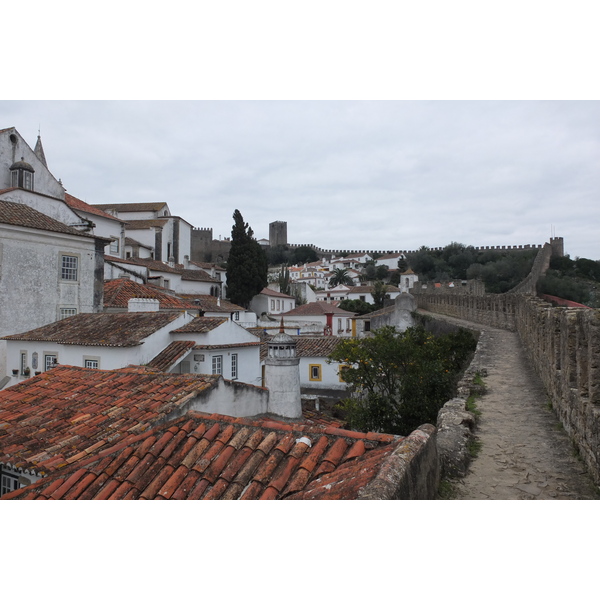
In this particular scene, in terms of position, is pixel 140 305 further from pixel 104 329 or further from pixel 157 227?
pixel 157 227

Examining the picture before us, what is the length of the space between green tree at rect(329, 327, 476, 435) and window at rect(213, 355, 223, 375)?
12.2 feet

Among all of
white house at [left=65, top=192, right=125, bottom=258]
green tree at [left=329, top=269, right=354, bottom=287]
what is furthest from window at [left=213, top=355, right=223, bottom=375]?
green tree at [left=329, top=269, right=354, bottom=287]

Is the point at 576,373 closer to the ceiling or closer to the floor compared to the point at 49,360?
closer to the ceiling

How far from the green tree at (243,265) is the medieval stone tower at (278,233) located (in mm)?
68129

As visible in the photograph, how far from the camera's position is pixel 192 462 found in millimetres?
4445

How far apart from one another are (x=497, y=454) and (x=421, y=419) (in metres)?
5.66

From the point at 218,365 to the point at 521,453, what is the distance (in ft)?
32.5

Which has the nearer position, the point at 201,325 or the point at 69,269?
the point at 201,325

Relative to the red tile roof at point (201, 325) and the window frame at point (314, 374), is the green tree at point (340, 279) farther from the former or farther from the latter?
the red tile roof at point (201, 325)

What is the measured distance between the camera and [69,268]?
1839 cm

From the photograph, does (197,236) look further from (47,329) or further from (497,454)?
(497,454)

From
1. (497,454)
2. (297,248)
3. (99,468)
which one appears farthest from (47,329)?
(297,248)

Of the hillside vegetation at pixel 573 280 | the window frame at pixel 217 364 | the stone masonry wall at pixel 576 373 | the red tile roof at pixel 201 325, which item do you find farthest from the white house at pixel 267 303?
the stone masonry wall at pixel 576 373

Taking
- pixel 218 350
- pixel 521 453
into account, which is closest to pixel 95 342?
pixel 218 350
